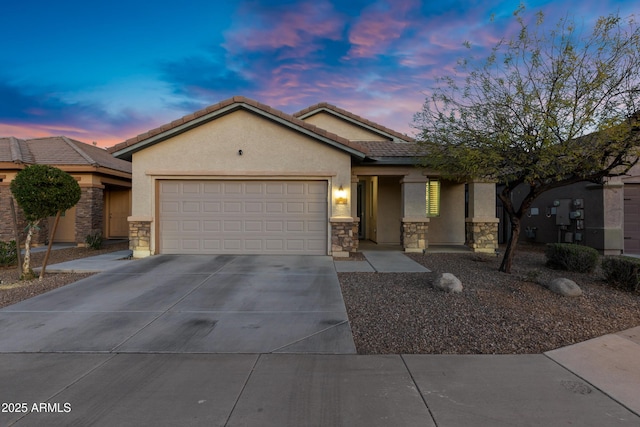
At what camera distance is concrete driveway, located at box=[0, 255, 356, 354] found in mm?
4571

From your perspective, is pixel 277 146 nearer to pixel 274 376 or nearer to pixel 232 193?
pixel 232 193

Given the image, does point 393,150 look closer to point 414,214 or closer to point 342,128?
point 414,214

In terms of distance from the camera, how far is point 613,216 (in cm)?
1211

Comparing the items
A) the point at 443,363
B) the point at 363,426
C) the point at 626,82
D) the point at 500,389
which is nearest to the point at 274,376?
the point at 363,426

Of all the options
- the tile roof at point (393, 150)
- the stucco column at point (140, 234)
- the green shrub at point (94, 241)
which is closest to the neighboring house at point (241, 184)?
the stucco column at point (140, 234)

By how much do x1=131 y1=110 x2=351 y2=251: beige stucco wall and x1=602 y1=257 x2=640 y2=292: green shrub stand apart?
6.69 metres

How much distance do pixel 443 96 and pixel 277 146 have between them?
4.97 metres

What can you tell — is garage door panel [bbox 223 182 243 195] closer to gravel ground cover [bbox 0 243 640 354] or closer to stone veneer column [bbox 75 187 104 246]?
gravel ground cover [bbox 0 243 640 354]

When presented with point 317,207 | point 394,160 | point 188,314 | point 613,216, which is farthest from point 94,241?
point 613,216

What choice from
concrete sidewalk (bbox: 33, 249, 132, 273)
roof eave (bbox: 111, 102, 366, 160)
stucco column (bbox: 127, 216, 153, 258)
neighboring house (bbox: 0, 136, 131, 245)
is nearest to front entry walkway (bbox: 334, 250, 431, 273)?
roof eave (bbox: 111, 102, 366, 160)

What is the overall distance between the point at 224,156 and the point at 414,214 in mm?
6638

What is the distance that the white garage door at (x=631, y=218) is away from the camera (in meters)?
12.4

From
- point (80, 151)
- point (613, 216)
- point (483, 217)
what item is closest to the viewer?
point (613, 216)

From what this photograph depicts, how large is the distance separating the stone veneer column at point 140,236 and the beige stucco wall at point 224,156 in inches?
6.8
